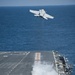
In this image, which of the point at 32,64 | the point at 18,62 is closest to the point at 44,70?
the point at 32,64

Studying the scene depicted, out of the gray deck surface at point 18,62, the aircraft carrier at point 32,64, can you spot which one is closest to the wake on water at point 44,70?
the aircraft carrier at point 32,64

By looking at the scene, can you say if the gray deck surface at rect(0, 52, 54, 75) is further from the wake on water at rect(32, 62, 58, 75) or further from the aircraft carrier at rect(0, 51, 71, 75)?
the wake on water at rect(32, 62, 58, 75)

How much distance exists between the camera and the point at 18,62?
3381 inches

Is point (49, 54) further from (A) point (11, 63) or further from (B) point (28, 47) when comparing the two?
(B) point (28, 47)

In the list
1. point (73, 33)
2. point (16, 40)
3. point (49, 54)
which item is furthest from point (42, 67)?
point (73, 33)

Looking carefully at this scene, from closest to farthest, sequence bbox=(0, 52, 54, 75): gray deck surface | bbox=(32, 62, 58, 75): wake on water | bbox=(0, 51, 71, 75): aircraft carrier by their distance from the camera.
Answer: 1. bbox=(32, 62, 58, 75): wake on water
2. bbox=(0, 51, 71, 75): aircraft carrier
3. bbox=(0, 52, 54, 75): gray deck surface

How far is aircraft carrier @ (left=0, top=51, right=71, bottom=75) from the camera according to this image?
7381cm

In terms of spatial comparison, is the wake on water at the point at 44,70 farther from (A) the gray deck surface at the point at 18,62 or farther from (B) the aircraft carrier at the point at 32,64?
(A) the gray deck surface at the point at 18,62

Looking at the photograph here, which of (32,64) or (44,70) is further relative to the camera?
(32,64)

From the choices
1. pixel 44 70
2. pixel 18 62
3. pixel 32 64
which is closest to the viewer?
pixel 44 70

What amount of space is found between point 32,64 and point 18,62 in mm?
4751

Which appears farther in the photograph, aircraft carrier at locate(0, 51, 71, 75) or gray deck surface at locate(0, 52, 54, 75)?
gray deck surface at locate(0, 52, 54, 75)

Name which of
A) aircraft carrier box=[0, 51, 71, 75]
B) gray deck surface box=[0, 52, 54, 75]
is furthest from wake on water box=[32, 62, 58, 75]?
gray deck surface box=[0, 52, 54, 75]

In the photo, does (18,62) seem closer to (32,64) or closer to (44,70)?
(32,64)
